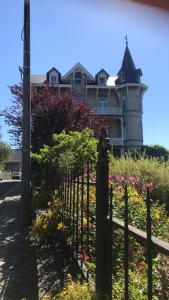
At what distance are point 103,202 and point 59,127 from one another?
12308 mm

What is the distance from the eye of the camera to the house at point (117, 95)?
52.9 m

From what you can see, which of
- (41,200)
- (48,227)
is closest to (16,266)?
(48,227)

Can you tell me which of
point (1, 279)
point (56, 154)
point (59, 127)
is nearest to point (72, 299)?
point (1, 279)

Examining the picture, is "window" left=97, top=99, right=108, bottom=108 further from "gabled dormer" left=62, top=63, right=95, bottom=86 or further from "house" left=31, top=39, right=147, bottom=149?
"gabled dormer" left=62, top=63, right=95, bottom=86

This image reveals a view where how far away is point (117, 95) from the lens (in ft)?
180

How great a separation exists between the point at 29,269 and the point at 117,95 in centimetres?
4910

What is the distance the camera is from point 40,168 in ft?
49.7

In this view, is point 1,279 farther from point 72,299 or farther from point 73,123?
point 73,123

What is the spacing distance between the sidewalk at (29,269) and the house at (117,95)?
44.5 metres

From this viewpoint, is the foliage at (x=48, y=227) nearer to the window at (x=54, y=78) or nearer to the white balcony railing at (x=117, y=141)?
→ the window at (x=54, y=78)

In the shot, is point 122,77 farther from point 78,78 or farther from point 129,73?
point 78,78

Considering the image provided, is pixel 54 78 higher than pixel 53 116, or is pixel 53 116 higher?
pixel 54 78

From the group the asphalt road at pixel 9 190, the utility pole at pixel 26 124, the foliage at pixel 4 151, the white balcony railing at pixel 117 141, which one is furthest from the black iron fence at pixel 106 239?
the foliage at pixel 4 151

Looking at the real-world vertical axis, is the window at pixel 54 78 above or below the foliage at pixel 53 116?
above
